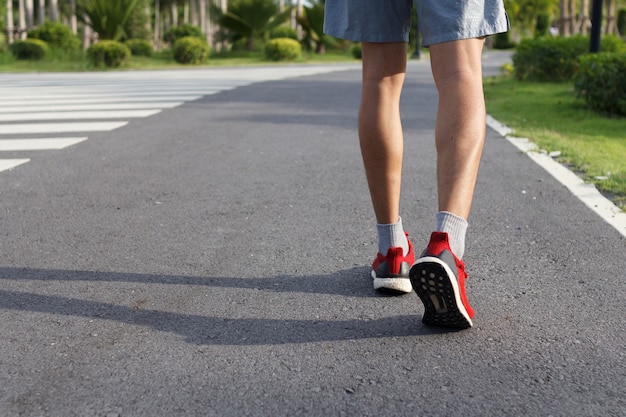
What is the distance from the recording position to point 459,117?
263 cm

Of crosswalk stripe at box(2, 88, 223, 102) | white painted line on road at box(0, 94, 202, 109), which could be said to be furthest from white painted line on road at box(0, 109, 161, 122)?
crosswalk stripe at box(2, 88, 223, 102)

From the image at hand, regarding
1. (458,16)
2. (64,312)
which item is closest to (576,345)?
(458,16)

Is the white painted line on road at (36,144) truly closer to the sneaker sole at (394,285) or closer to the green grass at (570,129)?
the green grass at (570,129)

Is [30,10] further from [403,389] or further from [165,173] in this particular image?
[403,389]

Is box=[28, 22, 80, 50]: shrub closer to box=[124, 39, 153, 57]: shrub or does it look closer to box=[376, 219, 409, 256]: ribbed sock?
box=[124, 39, 153, 57]: shrub

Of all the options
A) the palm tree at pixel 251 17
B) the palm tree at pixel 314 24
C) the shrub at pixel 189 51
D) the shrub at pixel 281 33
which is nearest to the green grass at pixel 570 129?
the shrub at pixel 189 51

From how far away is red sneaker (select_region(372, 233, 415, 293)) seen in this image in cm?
287

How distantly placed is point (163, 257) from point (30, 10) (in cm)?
3721

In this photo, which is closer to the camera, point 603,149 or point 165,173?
point 165,173

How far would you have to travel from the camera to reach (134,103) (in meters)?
11.3

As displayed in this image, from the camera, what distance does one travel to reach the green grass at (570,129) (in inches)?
211

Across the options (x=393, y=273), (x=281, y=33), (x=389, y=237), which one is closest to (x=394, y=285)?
(x=393, y=273)

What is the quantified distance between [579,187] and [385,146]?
2.47 m

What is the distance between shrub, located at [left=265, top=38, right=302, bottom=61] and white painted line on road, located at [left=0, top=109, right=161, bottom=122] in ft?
70.0
